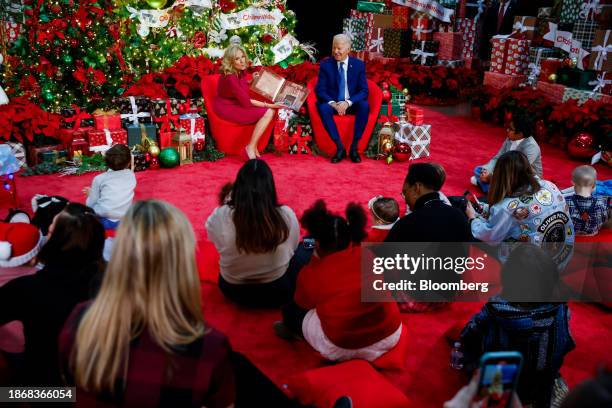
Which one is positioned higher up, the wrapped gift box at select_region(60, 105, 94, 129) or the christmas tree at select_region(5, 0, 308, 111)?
the christmas tree at select_region(5, 0, 308, 111)

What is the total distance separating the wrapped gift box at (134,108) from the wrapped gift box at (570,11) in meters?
6.14

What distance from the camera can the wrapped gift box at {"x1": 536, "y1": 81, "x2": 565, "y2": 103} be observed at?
7.79m

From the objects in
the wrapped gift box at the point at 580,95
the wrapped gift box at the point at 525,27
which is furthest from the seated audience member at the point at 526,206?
the wrapped gift box at the point at 525,27

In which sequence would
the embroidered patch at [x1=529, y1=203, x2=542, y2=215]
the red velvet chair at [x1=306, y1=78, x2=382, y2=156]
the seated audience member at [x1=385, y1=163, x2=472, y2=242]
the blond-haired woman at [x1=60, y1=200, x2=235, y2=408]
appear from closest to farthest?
the blond-haired woman at [x1=60, y1=200, x2=235, y2=408]
the seated audience member at [x1=385, y1=163, x2=472, y2=242]
the embroidered patch at [x1=529, y1=203, x2=542, y2=215]
the red velvet chair at [x1=306, y1=78, x2=382, y2=156]

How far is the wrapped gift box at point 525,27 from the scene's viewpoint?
8840 millimetres

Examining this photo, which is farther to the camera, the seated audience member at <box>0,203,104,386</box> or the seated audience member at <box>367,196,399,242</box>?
the seated audience member at <box>367,196,399,242</box>

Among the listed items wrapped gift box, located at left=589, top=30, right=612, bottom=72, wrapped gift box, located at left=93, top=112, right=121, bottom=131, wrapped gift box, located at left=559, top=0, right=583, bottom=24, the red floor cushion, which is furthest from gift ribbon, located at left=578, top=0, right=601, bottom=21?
the red floor cushion

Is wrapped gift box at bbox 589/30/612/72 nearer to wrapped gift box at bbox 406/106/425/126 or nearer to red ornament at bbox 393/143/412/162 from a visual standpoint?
wrapped gift box at bbox 406/106/425/126

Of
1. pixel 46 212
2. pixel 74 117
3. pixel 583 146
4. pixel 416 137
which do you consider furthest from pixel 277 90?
pixel 583 146

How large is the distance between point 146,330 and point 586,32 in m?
7.99

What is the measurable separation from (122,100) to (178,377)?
15.0 ft

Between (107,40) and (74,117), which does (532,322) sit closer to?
(74,117)

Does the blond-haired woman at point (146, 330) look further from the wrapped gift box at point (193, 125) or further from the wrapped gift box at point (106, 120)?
the wrapped gift box at point (193, 125)

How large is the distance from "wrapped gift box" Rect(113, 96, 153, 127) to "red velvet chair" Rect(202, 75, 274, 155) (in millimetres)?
614
